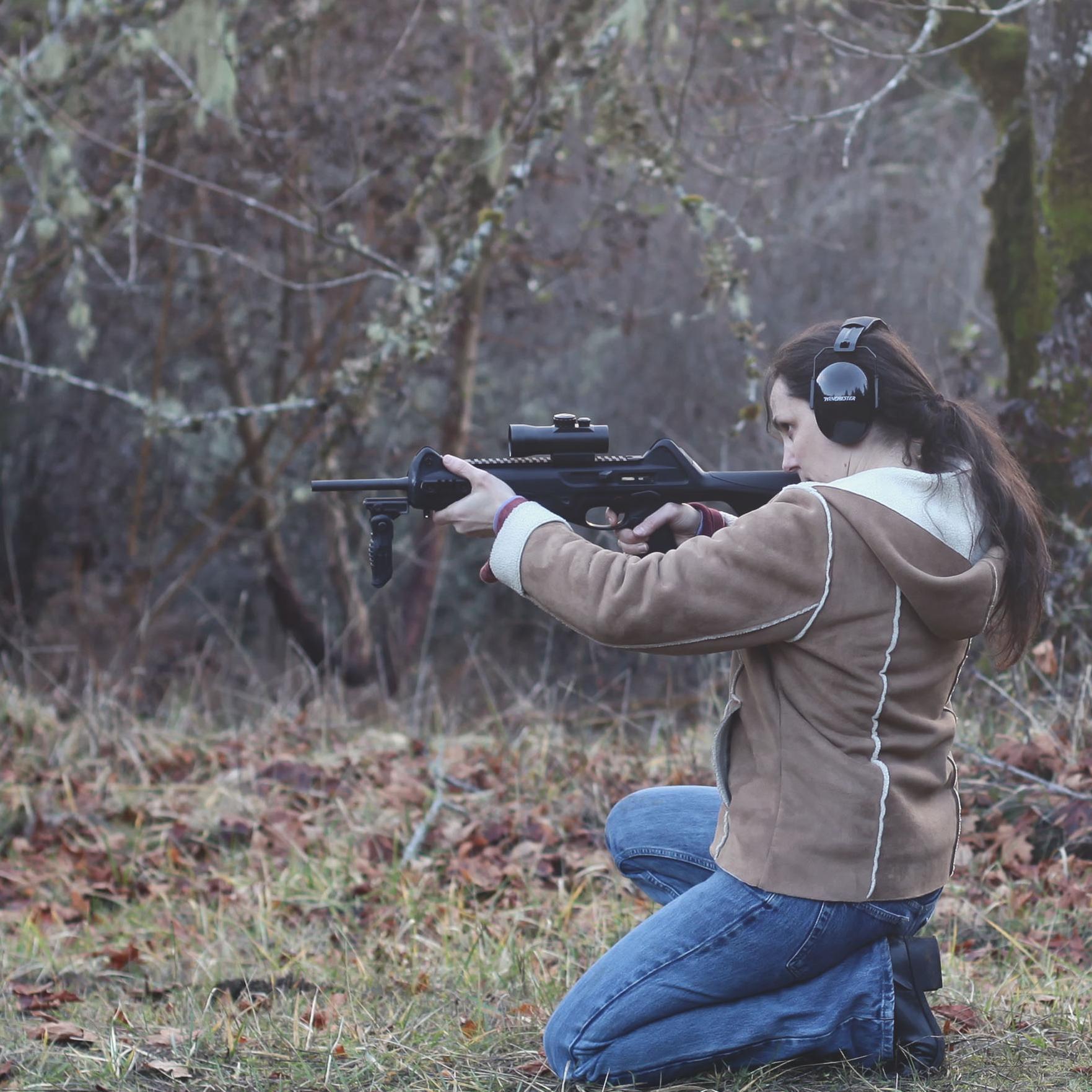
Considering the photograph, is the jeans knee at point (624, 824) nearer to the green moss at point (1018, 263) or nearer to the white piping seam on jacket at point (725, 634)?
the white piping seam on jacket at point (725, 634)

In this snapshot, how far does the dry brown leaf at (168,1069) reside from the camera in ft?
10.2

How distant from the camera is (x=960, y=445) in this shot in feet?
8.69

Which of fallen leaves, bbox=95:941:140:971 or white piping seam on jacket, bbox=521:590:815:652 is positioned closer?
white piping seam on jacket, bbox=521:590:815:652

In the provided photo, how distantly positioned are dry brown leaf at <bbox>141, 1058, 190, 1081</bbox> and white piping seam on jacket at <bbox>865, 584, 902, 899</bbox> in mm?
1682

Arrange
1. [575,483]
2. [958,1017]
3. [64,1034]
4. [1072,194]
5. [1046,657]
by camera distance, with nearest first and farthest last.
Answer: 1. [575,483]
2. [958,1017]
3. [64,1034]
4. [1046,657]
5. [1072,194]

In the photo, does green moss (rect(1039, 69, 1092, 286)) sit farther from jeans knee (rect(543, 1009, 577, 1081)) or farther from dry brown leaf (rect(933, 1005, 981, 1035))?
jeans knee (rect(543, 1009, 577, 1081))

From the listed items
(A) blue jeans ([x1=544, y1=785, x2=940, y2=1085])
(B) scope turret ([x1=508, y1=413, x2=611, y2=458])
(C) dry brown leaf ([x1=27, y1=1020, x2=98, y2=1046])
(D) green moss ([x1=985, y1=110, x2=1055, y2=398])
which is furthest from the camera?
(D) green moss ([x1=985, y1=110, x2=1055, y2=398])

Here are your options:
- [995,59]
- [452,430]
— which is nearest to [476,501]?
[995,59]

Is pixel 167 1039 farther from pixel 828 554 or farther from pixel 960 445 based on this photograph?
pixel 960 445

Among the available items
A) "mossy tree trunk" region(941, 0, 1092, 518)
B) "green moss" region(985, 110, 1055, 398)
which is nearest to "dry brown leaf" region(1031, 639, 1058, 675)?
"mossy tree trunk" region(941, 0, 1092, 518)

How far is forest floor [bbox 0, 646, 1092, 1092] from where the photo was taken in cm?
318

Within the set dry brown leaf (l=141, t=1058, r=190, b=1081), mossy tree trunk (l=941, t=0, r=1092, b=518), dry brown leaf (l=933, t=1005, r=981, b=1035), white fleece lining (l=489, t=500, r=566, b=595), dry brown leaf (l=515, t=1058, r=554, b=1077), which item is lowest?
dry brown leaf (l=141, t=1058, r=190, b=1081)

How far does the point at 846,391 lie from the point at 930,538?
13.0 inches

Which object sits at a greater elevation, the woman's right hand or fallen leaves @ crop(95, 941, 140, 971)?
the woman's right hand
